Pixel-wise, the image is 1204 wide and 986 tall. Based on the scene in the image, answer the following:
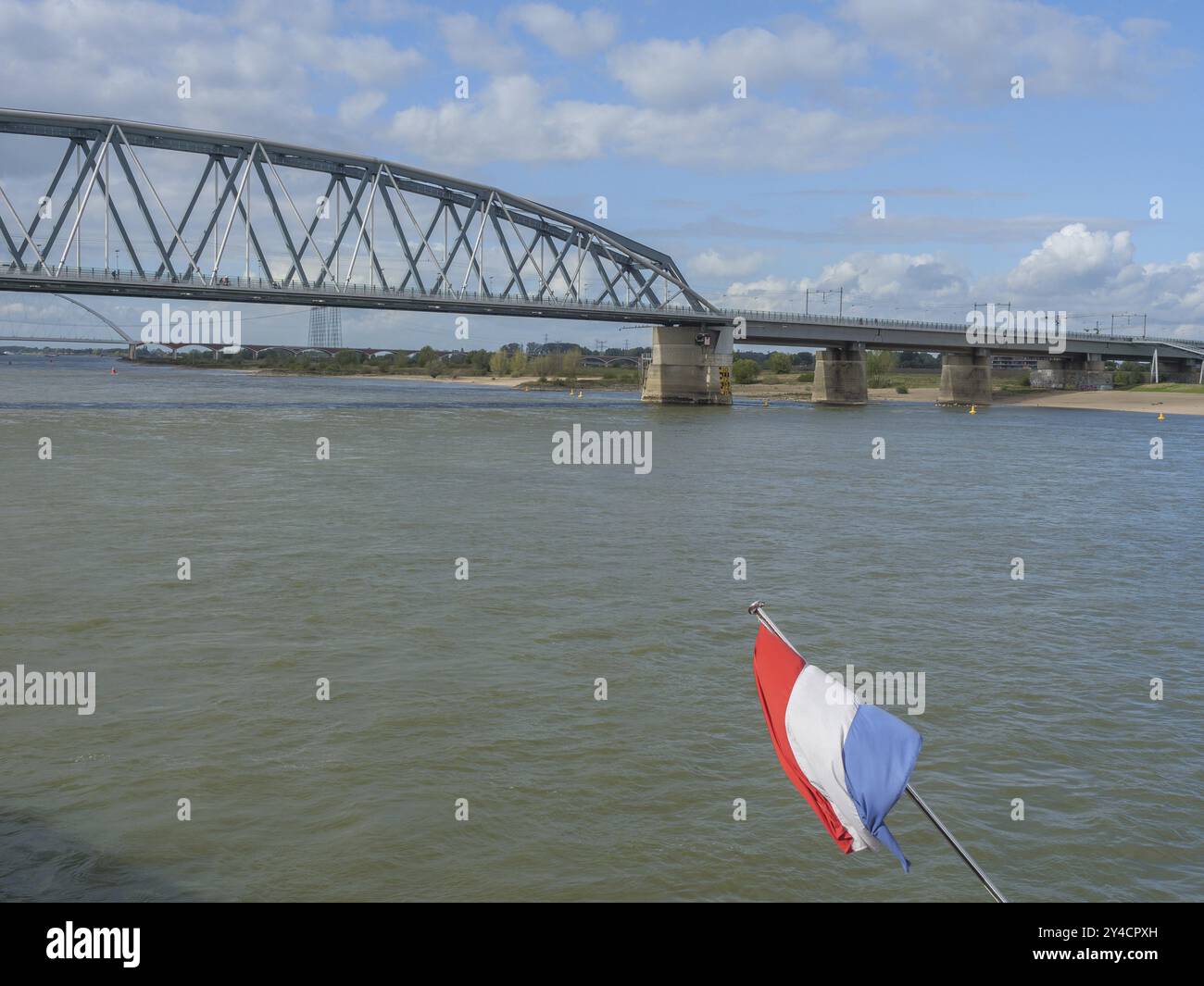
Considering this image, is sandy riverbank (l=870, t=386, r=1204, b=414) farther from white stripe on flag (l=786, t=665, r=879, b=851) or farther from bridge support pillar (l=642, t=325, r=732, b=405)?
white stripe on flag (l=786, t=665, r=879, b=851)

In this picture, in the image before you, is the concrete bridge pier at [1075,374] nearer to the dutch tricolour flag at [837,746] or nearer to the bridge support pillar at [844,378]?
the bridge support pillar at [844,378]

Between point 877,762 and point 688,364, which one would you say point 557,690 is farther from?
point 688,364

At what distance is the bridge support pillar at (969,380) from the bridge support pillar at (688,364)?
36010 millimetres

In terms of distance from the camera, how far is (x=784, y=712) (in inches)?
268

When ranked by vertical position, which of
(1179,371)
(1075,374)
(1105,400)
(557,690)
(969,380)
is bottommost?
(557,690)

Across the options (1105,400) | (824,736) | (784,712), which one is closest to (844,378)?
(1105,400)

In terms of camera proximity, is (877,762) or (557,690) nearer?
(877,762)

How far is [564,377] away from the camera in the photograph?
194125mm

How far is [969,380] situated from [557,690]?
426 ft

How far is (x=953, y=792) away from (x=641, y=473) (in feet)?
103

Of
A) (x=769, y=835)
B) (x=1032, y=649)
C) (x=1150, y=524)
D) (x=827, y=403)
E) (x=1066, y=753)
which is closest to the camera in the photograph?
(x=769, y=835)

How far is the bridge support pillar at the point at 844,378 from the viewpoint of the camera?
Result: 4833 inches
